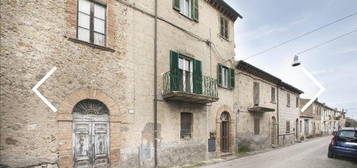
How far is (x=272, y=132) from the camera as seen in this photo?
22203mm

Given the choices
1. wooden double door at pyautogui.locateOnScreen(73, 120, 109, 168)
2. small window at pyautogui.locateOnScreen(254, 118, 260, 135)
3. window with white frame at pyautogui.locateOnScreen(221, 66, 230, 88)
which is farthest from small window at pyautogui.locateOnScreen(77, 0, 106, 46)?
small window at pyautogui.locateOnScreen(254, 118, 260, 135)

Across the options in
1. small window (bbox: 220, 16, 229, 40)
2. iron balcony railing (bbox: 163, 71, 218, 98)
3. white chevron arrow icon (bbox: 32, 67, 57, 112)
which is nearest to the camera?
white chevron arrow icon (bbox: 32, 67, 57, 112)

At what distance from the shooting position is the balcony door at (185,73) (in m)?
12.5

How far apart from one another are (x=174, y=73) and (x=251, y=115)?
9145mm

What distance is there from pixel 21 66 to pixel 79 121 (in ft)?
7.49

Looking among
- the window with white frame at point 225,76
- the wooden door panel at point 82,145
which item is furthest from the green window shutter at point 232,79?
the wooden door panel at point 82,145

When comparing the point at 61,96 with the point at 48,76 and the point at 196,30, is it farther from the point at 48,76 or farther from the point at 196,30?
the point at 196,30

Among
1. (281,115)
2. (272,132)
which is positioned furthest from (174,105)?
(281,115)

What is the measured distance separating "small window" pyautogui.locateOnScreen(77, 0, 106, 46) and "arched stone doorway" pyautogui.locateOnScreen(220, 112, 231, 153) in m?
8.96

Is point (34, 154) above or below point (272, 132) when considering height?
above

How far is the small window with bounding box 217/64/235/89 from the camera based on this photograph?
15.5 m

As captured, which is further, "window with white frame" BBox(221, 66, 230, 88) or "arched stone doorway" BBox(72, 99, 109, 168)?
"window with white frame" BBox(221, 66, 230, 88)

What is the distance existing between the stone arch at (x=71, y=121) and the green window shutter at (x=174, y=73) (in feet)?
9.24

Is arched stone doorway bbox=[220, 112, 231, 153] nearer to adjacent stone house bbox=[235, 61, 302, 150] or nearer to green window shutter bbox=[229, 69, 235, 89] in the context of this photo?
adjacent stone house bbox=[235, 61, 302, 150]
